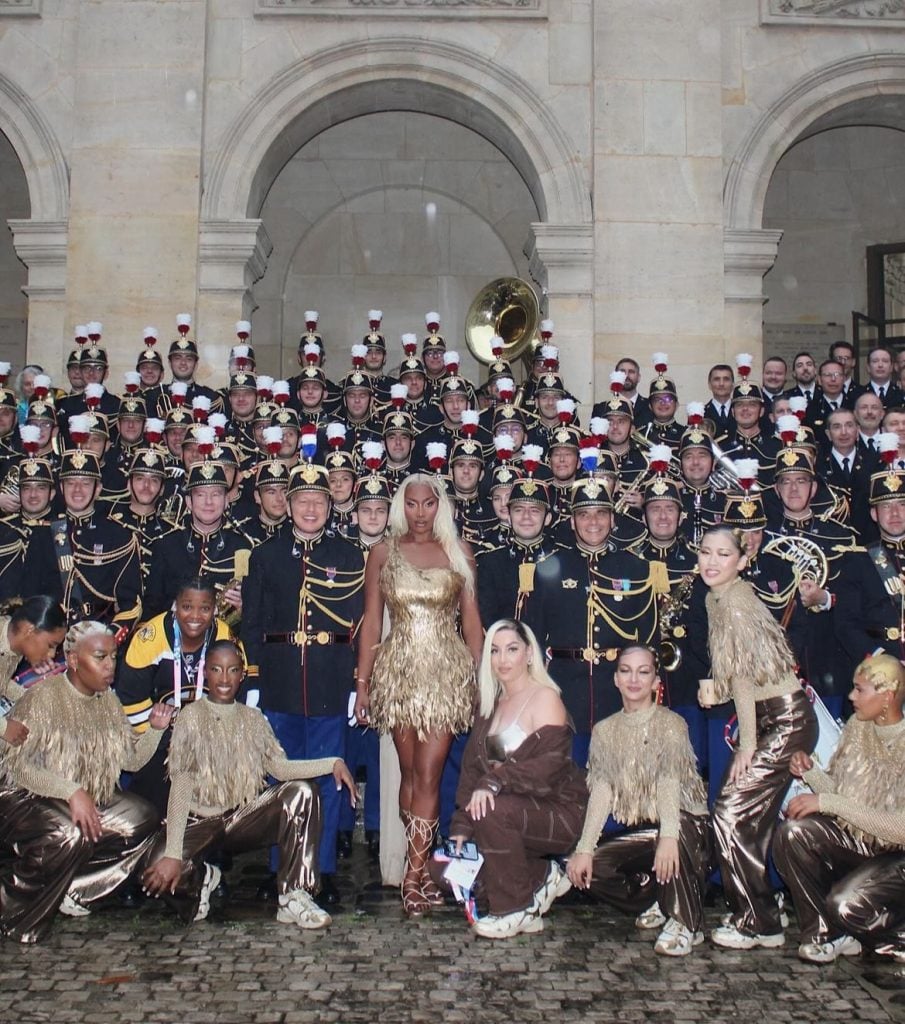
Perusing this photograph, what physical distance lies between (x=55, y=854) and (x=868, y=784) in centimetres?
342

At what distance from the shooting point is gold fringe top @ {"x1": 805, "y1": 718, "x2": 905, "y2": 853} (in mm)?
4789

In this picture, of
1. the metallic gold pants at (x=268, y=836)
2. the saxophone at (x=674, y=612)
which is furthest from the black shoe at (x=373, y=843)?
the saxophone at (x=674, y=612)

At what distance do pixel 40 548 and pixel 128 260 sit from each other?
4242mm

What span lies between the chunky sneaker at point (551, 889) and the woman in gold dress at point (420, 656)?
19.8 inches

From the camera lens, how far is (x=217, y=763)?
534 centimetres

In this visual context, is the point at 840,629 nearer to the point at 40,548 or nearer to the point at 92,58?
the point at 40,548

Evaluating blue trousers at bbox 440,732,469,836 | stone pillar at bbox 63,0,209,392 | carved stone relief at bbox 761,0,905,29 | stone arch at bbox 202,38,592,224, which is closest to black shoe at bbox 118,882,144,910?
blue trousers at bbox 440,732,469,836

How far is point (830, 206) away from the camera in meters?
14.4

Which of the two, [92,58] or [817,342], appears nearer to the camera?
[92,58]

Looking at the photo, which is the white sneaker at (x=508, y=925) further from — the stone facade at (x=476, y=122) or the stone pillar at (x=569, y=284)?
the stone pillar at (x=569, y=284)

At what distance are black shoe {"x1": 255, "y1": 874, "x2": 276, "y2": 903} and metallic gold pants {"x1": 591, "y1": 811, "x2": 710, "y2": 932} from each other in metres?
1.52

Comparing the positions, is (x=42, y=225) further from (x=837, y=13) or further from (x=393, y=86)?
(x=837, y=13)

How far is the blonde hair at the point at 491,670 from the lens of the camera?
541 cm

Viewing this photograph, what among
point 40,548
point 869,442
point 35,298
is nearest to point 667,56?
point 869,442
